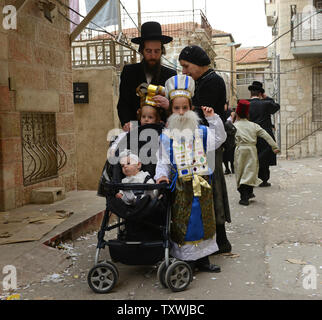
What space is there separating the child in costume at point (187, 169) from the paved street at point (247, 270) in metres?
0.33

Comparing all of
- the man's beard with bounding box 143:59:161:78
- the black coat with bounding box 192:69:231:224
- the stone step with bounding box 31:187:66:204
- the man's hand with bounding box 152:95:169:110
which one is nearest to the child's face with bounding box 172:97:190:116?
the man's hand with bounding box 152:95:169:110

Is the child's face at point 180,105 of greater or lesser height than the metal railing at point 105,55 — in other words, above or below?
below

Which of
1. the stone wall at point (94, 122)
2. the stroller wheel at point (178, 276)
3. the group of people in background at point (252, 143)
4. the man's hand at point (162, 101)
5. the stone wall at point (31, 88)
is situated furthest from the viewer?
the stone wall at point (94, 122)

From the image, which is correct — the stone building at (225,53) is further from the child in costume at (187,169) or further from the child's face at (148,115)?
the child in costume at (187,169)

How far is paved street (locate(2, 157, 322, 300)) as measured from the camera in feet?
11.0

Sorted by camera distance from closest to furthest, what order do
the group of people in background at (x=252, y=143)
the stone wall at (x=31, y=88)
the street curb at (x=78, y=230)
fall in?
1. the street curb at (x=78, y=230)
2. the stone wall at (x=31, y=88)
3. the group of people in background at (x=252, y=143)

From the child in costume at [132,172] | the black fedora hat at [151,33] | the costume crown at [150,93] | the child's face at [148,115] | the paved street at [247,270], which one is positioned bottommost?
the paved street at [247,270]

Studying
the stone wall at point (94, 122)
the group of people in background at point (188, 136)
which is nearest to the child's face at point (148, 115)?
the group of people in background at point (188, 136)

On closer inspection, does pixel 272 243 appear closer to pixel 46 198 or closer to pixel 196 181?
pixel 196 181

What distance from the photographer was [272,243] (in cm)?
478

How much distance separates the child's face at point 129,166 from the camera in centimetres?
367

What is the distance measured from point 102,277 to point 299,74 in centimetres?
1625

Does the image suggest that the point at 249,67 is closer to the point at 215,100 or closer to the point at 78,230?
the point at 78,230

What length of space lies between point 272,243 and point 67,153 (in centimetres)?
384
